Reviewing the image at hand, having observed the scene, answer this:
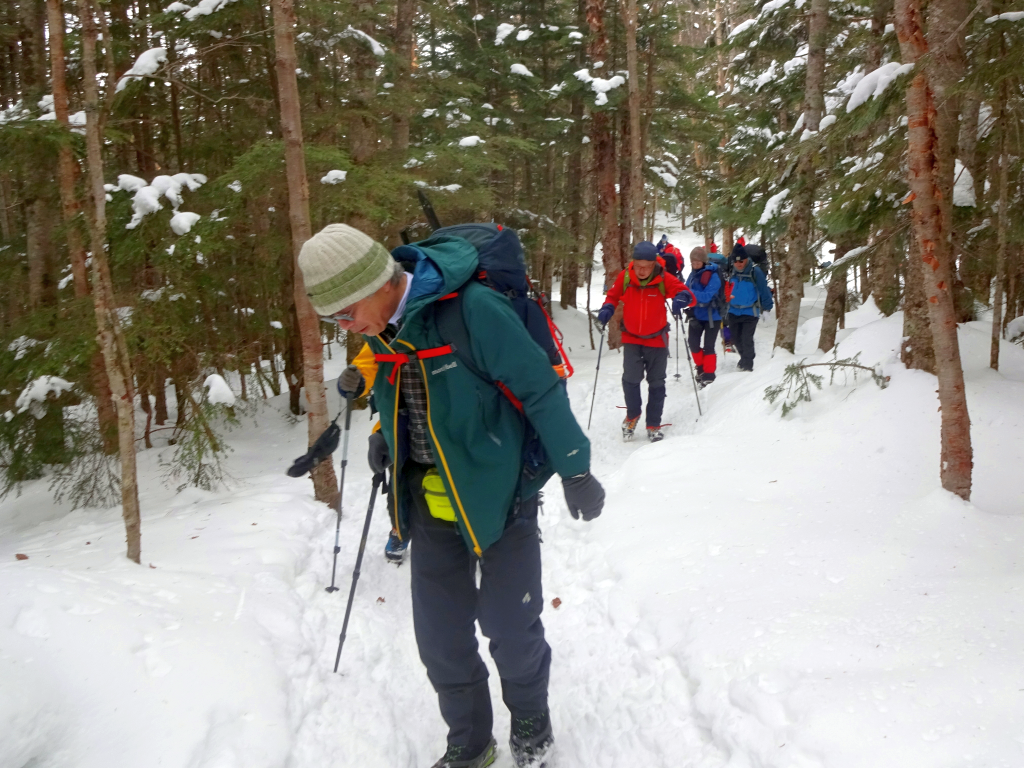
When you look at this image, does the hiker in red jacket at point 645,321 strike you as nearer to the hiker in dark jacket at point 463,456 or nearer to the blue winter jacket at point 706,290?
the blue winter jacket at point 706,290

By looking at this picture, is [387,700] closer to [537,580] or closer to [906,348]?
[537,580]

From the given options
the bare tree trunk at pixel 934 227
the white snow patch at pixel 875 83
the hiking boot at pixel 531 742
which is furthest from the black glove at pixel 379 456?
the white snow patch at pixel 875 83

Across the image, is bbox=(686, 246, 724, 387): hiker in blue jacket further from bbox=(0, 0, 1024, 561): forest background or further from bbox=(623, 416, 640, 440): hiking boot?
bbox=(623, 416, 640, 440): hiking boot

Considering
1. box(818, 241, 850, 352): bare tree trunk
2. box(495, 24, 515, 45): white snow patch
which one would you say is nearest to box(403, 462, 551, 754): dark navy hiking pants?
box(818, 241, 850, 352): bare tree trunk

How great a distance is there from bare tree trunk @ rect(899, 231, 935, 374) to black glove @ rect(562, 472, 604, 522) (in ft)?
15.3

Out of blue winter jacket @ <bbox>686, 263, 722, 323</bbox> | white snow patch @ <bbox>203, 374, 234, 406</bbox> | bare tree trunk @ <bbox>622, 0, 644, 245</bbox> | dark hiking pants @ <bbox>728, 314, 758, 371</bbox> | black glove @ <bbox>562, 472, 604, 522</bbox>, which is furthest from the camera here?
bare tree trunk @ <bbox>622, 0, 644, 245</bbox>

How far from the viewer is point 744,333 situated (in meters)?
11.2

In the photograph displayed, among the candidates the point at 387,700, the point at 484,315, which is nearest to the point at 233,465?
the point at 387,700

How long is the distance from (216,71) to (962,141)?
8.98 meters

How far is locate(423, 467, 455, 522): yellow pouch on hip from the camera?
103 inches

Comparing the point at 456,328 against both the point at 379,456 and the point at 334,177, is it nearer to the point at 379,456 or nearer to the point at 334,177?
the point at 379,456

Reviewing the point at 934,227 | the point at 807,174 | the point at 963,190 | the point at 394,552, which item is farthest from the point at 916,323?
the point at 394,552

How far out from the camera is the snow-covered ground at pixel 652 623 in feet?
8.54

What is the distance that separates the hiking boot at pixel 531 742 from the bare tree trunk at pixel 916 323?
490 centimetres
